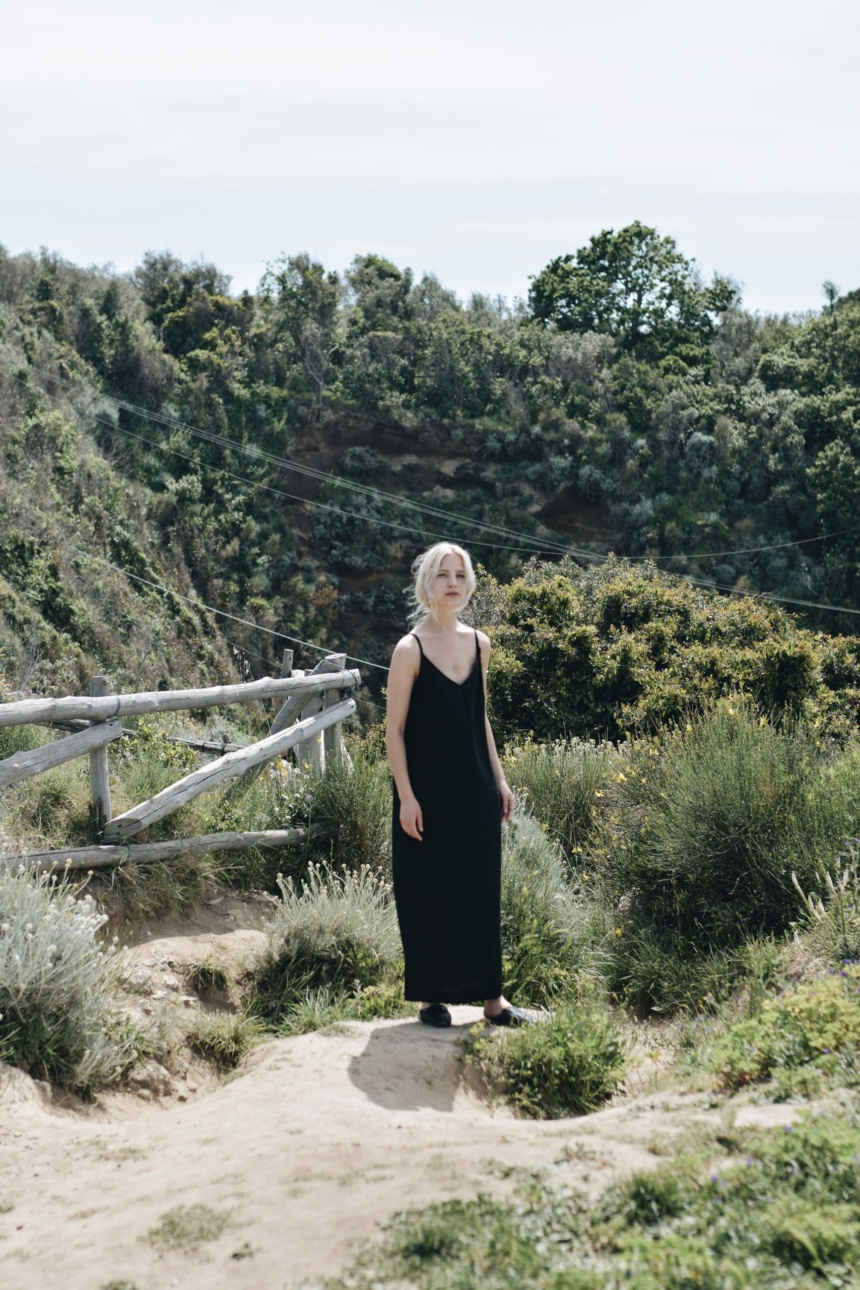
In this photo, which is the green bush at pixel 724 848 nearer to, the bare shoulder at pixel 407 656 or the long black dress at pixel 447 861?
the long black dress at pixel 447 861

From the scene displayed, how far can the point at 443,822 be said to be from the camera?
15.3 ft

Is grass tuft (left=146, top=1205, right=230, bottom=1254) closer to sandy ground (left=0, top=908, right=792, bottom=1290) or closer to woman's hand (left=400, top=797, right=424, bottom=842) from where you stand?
sandy ground (left=0, top=908, right=792, bottom=1290)

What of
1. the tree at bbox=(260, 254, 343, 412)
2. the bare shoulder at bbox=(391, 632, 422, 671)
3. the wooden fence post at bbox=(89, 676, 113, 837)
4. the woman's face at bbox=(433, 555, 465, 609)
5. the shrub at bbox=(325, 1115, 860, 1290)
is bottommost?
the shrub at bbox=(325, 1115, 860, 1290)

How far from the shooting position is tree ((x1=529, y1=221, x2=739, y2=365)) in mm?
48625

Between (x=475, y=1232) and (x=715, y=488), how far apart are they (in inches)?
1586

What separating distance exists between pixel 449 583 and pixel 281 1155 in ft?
7.56

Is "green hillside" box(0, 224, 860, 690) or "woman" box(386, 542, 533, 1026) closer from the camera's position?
"woman" box(386, 542, 533, 1026)

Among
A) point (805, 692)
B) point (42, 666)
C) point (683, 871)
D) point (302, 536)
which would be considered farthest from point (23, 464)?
point (683, 871)

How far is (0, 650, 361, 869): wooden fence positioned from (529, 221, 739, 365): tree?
142 feet

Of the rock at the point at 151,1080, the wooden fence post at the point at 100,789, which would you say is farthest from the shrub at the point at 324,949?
the wooden fence post at the point at 100,789

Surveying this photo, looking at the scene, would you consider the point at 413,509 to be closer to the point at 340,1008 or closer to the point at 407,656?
the point at 340,1008

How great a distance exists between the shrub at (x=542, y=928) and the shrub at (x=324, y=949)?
619 mm

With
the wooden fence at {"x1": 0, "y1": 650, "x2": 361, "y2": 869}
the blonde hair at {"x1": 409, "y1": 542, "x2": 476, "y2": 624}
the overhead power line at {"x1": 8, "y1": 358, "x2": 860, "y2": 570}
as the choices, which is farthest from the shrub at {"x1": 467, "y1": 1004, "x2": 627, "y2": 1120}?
the overhead power line at {"x1": 8, "y1": 358, "x2": 860, "y2": 570}

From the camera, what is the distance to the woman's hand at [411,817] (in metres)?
4.56
